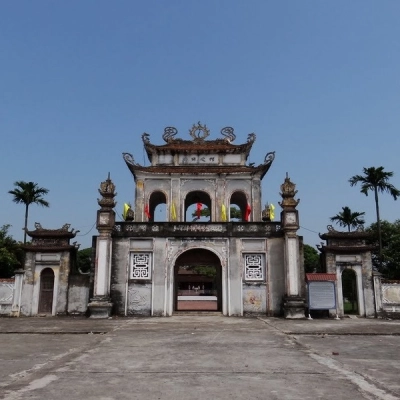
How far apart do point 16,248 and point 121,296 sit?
14.0 metres

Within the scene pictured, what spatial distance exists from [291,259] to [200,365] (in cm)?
1279

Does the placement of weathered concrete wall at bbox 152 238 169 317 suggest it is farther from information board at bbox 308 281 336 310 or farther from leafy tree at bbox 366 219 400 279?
leafy tree at bbox 366 219 400 279

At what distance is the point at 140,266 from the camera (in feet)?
67.7

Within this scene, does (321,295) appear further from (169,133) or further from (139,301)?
(169,133)

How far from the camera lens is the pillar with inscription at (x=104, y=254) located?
19.2 m

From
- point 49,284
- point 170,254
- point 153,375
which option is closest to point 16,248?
point 49,284

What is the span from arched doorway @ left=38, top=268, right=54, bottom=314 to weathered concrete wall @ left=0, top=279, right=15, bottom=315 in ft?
4.64

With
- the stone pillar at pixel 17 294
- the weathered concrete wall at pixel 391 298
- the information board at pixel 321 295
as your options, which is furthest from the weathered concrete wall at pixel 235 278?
the stone pillar at pixel 17 294

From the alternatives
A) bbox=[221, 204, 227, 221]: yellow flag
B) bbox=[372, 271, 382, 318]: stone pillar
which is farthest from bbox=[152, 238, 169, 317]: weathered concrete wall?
bbox=[372, 271, 382, 318]: stone pillar

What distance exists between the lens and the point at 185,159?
25.2 m

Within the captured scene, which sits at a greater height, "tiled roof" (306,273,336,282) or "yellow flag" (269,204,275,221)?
"yellow flag" (269,204,275,221)

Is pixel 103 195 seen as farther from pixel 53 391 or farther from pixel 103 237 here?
pixel 53 391

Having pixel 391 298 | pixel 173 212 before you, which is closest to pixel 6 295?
pixel 173 212

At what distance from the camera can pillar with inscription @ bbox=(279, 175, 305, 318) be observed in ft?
62.5
